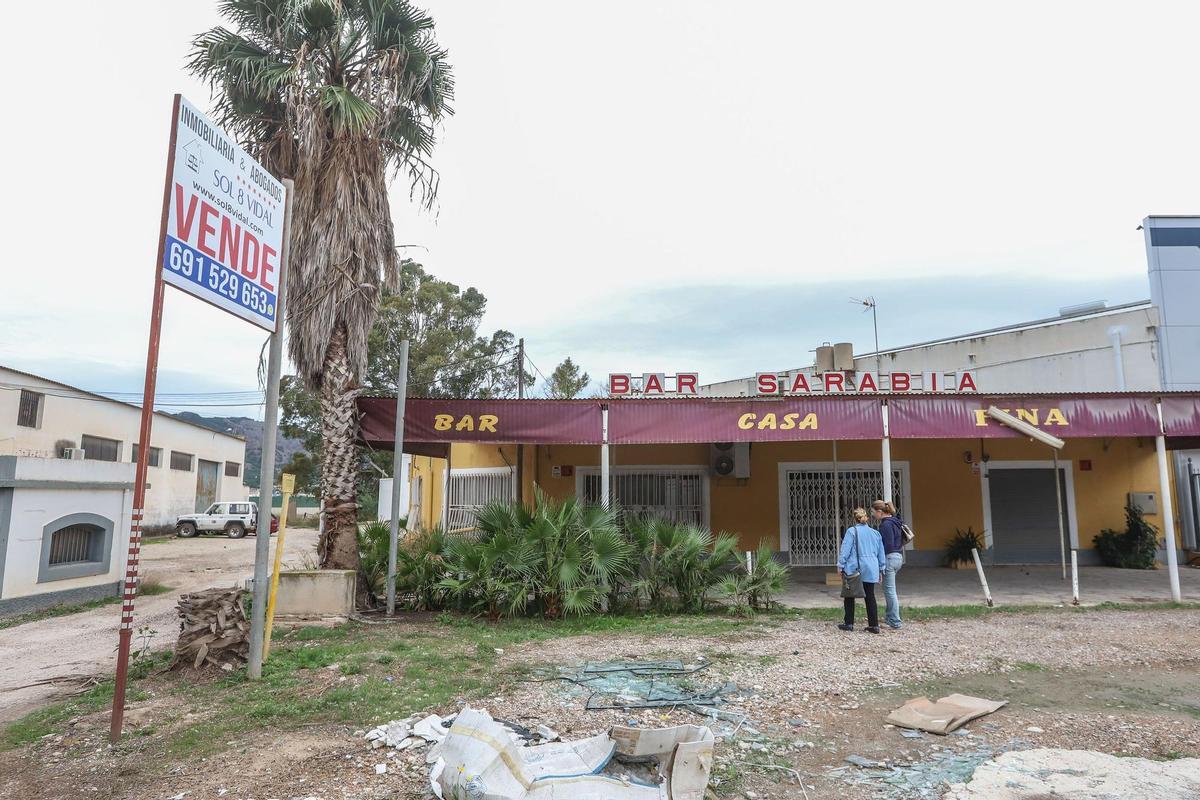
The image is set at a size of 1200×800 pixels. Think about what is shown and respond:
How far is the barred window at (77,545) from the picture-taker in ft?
39.9

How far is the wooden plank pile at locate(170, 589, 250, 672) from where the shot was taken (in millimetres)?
7070

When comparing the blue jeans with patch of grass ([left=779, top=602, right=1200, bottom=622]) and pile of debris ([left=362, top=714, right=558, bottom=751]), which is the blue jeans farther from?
pile of debris ([left=362, top=714, right=558, bottom=751])

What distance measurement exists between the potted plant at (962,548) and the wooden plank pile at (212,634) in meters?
13.2

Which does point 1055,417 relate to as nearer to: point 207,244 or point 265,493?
point 265,493

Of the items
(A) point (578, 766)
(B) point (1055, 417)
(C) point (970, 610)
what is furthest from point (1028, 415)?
(A) point (578, 766)

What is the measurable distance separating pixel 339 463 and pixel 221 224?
4709 millimetres

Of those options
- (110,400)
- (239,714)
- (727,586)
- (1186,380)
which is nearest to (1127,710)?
(727,586)

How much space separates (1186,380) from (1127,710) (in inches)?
548

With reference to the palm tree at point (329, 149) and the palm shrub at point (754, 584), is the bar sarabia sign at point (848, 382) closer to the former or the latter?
the palm shrub at point (754, 584)

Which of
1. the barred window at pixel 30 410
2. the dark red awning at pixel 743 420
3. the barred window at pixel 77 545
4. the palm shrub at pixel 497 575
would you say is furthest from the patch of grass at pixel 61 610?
the barred window at pixel 30 410

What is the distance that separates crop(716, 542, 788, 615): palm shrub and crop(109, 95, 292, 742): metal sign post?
21.5 feet

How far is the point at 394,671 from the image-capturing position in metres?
6.92

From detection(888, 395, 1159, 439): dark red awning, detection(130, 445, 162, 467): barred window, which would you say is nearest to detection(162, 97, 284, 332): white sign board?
detection(888, 395, 1159, 439): dark red awning

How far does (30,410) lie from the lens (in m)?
24.5
